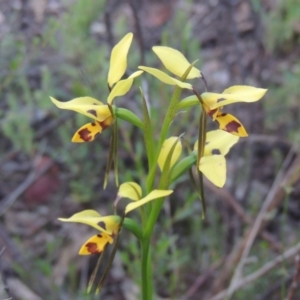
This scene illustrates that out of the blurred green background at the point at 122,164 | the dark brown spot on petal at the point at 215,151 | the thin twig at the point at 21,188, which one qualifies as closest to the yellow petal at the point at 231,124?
the dark brown spot on petal at the point at 215,151

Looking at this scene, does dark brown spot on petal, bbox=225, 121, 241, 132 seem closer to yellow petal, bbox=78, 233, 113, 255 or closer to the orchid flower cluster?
the orchid flower cluster

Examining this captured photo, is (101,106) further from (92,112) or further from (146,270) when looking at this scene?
(146,270)

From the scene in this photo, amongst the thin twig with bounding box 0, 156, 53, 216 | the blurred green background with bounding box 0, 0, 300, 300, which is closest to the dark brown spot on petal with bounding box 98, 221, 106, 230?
the blurred green background with bounding box 0, 0, 300, 300

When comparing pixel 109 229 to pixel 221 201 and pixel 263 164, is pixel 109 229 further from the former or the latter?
pixel 263 164

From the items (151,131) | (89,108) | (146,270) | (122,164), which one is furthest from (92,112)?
(122,164)

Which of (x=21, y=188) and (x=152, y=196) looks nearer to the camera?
(x=152, y=196)

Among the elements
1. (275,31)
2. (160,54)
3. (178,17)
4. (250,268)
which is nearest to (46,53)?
(178,17)

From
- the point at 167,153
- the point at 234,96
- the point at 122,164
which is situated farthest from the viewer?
the point at 122,164
